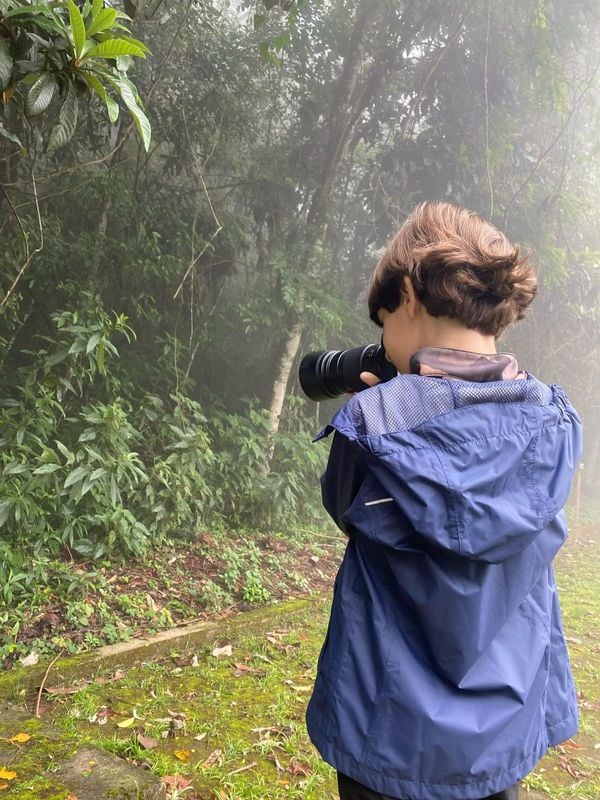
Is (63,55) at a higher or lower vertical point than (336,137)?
lower

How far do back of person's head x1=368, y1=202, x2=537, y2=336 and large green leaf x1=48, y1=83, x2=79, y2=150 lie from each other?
1233 millimetres

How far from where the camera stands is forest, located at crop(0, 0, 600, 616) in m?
3.58

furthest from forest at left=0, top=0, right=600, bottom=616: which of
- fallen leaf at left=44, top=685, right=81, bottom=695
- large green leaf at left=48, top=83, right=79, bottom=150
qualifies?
large green leaf at left=48, top=83, right=79, bottom=150

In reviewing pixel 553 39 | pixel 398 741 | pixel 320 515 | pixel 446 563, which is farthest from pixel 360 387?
pixel 553 39

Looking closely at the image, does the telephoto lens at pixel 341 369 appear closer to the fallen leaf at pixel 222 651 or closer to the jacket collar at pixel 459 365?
the jacket collar at pixel 459 365

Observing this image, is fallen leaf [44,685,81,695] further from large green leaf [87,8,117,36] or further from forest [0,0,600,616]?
large green leaf [87,8,117,36]

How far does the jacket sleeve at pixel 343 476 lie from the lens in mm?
989

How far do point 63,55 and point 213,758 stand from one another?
2231 millimetres

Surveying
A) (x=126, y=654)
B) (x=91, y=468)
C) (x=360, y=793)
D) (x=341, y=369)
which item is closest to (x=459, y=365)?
(x=341, y=369)

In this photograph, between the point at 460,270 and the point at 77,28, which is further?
the point at 77,28

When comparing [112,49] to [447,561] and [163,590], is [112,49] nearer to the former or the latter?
[447,561]

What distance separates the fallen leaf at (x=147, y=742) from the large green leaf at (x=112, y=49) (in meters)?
2.15

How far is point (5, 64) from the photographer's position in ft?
5.38

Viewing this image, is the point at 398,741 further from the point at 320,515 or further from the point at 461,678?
the point at 320,515
